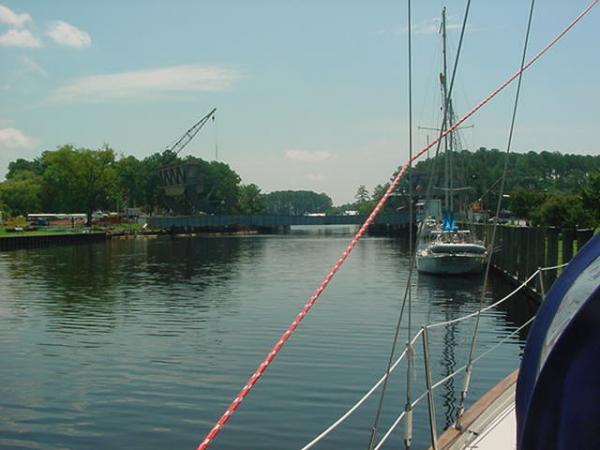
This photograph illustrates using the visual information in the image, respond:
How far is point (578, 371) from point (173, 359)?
19721mm

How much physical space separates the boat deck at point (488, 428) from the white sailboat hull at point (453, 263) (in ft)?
136

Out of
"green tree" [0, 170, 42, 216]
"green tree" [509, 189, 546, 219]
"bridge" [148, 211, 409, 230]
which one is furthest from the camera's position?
"green tree" [0, 170, 42, 216]

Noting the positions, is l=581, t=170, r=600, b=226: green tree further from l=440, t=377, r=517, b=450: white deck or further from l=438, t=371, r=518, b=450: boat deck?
l=440, t=377, r=517, b=450: white deck

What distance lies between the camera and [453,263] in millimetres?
50000

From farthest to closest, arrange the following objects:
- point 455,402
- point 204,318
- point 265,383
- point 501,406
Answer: point 204,318
point 265,383
point 455,402
point 501,406

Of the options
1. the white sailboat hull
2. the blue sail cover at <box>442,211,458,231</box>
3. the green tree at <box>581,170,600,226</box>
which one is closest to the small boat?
the white sailboat hull

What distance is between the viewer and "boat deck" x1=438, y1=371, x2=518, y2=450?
23.8 ft

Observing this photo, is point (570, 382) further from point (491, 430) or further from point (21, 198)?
point (21, 198)

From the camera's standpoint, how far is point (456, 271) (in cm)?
5016

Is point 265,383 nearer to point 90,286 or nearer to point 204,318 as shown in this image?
point 204,318

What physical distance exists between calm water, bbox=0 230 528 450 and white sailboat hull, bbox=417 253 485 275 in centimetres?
201

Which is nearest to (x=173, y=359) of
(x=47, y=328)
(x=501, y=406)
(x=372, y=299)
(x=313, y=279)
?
(x=47, y=328)

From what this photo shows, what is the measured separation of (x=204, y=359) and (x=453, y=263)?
29925 mm

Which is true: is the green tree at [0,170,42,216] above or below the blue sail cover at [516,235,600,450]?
above
